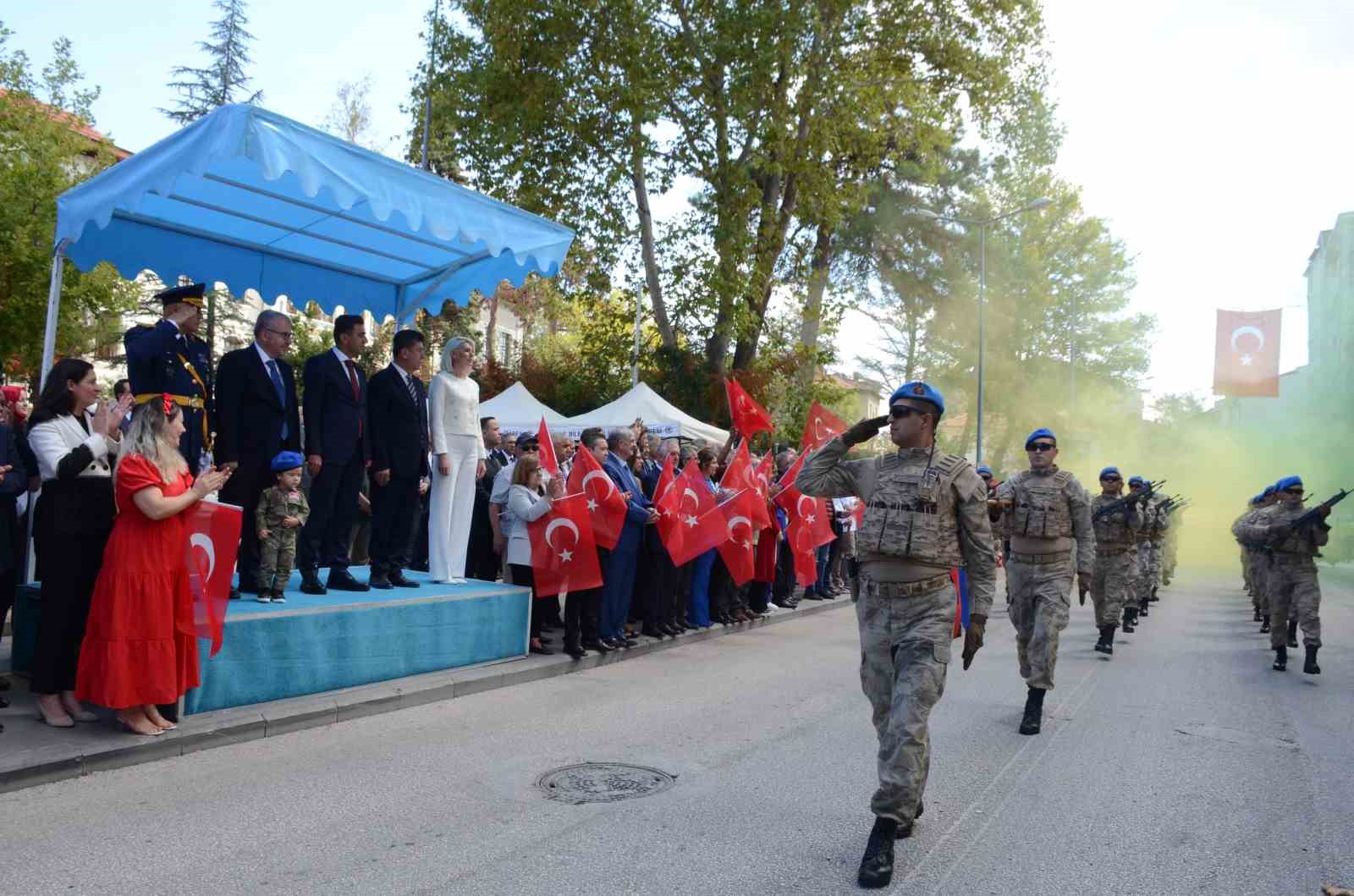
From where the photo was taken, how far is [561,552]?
9.75 m

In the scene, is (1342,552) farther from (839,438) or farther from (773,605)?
(839,438)

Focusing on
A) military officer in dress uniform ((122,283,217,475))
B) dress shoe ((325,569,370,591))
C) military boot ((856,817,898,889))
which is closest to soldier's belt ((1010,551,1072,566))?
military boot ((856,817,898,889))

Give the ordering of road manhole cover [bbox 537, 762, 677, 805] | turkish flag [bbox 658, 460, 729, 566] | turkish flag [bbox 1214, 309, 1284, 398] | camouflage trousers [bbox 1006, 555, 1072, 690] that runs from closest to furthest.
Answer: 1. road manhole cover [bbox 537, 762, 677, 805]
2. camouflage trousers [bbox 1006, 555, 1072, 690]
3. turkish flag [bbox 658, 460, 729, 566]
4. turkish flag [bbox 1214, 309, 1284, 398]

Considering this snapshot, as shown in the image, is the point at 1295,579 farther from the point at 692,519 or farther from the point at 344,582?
the point at 344,582

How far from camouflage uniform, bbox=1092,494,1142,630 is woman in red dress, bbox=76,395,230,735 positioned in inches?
390

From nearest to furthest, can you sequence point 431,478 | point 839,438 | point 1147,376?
point 839,438 → point 431,478 → point 1147,376

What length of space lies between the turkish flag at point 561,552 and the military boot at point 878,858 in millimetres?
5362

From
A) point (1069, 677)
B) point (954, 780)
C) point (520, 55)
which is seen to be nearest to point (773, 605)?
point (1069, 677)

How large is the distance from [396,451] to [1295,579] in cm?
950

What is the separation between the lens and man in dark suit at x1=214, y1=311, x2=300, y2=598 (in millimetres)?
7566

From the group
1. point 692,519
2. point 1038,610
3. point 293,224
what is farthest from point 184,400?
point 1038,610

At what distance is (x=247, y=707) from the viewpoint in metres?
6.95

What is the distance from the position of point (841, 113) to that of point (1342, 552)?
24.0 meters

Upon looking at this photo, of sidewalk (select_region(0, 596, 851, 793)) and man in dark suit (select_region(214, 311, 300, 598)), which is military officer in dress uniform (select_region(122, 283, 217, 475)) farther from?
sidewalk (select_region(0, 596, 851, 793))
